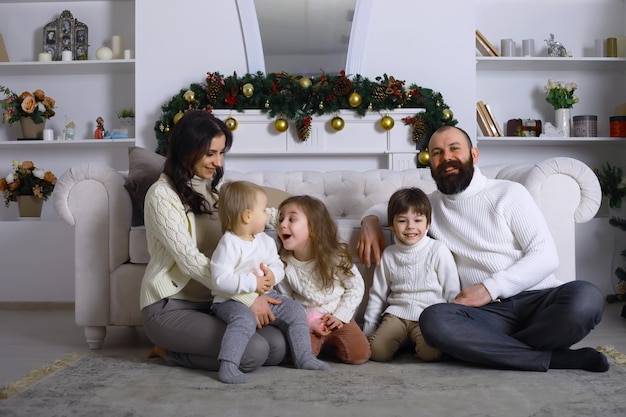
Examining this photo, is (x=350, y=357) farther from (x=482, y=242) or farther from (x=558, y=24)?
(x=558, y=24)

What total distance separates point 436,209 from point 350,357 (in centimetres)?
67

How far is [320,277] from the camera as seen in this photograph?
8.68ft

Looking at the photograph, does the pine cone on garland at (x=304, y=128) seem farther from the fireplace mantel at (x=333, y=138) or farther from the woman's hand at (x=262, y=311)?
the woman's hand at (x=262, y=311)

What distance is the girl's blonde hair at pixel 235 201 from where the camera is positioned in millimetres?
2463

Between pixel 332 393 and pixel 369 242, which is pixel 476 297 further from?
pixel 332 393

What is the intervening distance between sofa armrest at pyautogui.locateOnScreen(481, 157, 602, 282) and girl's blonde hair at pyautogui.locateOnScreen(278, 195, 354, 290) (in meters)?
→ 0.84

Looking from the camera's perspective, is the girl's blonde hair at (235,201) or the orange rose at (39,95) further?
the orange rose at (39,95)

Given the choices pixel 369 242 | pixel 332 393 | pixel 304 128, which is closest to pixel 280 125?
pixel 304 128

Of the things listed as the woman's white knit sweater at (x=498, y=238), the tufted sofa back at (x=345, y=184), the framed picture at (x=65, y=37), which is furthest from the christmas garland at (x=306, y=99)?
the woman's white knit sweater at (x=498, y=238)

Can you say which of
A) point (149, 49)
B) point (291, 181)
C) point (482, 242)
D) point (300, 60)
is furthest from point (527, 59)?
point (482, 242)

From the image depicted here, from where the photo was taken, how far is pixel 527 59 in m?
5.20

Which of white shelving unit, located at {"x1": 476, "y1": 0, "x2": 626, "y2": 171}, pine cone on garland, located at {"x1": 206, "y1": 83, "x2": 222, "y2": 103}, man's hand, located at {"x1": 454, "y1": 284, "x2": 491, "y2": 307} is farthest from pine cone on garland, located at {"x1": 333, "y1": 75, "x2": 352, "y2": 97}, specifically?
man's hand, located at {"x1": 454, "y1": 284, "x2": 491, "y2": 307}

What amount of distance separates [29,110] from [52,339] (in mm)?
2252

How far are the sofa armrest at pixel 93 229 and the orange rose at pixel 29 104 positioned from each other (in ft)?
7.64
